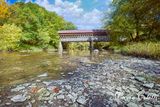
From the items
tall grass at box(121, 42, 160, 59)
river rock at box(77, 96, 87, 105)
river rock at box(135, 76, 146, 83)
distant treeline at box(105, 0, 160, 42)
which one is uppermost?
distant treeline at box(105, 0, 160, 42)

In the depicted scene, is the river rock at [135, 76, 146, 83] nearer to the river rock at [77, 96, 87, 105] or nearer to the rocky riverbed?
the rocky riverbed

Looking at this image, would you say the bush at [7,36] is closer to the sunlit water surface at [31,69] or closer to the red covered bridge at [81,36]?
the red covered bridge at [81,36]

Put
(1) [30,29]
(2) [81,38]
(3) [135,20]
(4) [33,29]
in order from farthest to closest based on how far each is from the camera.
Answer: (2) [81,38]
(4) [33,29]
(1) [30,29]
(3) [135,20]

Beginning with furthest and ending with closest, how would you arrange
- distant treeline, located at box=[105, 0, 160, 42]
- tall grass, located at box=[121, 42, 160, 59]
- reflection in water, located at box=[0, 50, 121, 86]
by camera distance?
distant treeline, located at box=[105, 0, 160, 42] → tall grass, located at box=[121, 42, 160, 59] → reflection in water, located at box=[0, 50, 121, 86]

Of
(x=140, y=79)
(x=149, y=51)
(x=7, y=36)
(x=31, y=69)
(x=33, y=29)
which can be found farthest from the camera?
(x=33, y=29)

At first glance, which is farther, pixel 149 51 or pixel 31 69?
pixel 149 51

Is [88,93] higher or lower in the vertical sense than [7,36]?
lower

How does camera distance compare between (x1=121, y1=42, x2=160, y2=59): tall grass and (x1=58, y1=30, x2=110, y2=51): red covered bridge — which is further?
(x1=58, y1=30, x2=110, y2=51): red covered bridge

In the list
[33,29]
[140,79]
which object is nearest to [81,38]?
[33,29]

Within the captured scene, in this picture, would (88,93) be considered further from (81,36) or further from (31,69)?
(81,36)

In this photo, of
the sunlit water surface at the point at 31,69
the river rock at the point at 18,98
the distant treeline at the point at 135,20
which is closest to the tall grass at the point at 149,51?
the sunlit water surface at the point at 31,69

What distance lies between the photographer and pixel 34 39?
130 feet

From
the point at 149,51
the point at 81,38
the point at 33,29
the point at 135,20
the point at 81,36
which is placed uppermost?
the point at 135,20

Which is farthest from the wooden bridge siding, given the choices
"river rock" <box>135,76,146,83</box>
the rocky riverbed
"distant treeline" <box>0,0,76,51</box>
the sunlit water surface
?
the rocky riverbed
